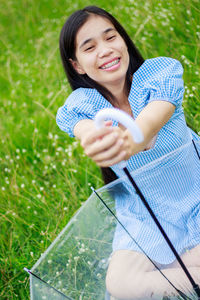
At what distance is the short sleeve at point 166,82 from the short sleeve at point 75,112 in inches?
12.9

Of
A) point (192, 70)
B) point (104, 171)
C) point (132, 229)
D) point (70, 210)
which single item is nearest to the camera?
point (132, 229)

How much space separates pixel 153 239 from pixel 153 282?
0.18m

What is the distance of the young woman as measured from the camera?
1562mm

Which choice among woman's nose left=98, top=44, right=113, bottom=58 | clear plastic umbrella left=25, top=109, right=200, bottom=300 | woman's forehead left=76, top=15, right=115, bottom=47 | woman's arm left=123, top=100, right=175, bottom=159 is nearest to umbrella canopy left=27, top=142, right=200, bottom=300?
clear plastic umbrella left=25, top=109, right=200, bottom=300

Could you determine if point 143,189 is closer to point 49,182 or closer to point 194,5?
point 49,182

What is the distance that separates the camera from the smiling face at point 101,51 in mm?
1794

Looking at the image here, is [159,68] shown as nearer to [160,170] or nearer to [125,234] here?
[160,170]

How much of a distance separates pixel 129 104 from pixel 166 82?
0.35m

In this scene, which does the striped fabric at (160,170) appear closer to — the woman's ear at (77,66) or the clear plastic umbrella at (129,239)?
the clear plastic umbrella at (129,239)

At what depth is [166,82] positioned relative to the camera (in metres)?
1.66

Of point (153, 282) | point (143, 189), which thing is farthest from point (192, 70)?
point (153, 282)

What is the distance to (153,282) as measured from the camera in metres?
1.58

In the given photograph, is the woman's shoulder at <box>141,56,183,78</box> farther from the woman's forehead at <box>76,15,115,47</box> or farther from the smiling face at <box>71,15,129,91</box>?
the woman's forehead at <box>76,15,115,47</box>

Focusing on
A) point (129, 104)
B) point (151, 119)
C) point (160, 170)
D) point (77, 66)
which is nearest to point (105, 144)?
point (151, 119)
